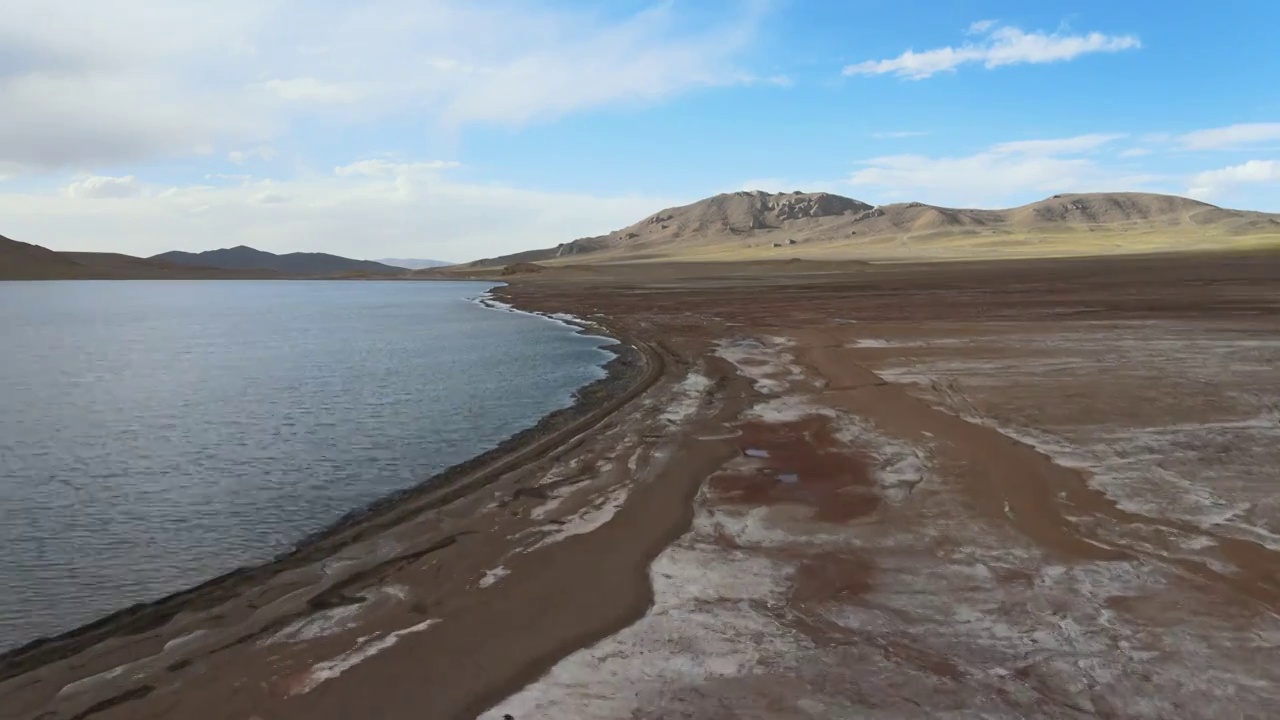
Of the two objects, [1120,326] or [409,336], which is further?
[409,336]

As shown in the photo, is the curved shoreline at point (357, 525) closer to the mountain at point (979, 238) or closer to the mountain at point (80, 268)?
the mountain at point (979, 238)

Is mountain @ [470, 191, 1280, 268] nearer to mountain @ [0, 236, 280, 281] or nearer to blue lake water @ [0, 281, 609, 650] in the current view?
mountain @ [0, 236, 280, 281]

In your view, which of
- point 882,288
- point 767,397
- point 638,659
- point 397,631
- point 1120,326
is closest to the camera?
point 638,659

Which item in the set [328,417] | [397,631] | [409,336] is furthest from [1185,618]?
[409,336]

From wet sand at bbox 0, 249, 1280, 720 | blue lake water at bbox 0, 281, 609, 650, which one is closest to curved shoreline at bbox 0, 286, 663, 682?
wet sand at bbox 0, 249, 1280, 720

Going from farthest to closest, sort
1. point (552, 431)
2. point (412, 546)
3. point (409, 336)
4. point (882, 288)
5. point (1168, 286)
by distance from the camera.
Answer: point (882, 288), point (1168, 286), point (409, 336), point (552, 431), point (412, 546)

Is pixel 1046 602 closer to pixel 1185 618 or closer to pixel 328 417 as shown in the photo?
pixel 1185 618

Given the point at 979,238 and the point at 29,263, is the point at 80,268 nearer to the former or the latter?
the point at 29,263
